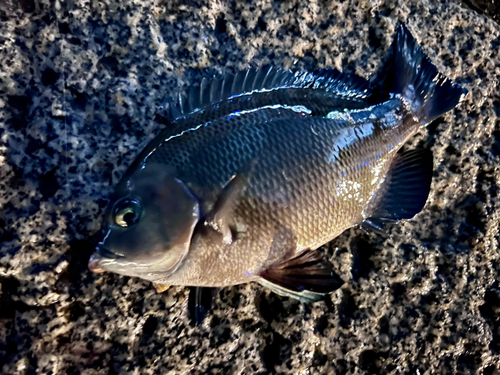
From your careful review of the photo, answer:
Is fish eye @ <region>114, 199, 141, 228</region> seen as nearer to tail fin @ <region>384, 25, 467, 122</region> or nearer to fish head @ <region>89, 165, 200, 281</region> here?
fish head @ <region>89, 165, 200, 281</region>

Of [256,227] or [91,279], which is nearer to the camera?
[256,227]

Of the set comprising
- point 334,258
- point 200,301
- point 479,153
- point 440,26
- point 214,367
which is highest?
point 440,26

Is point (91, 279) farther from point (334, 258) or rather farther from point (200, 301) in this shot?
point (334, 258)

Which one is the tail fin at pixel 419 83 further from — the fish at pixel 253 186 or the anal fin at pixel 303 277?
the anal fin at pixel 303 277

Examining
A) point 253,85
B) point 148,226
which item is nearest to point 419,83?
point 253,85

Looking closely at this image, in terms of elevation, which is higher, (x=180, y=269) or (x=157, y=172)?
(x=157, y=172)

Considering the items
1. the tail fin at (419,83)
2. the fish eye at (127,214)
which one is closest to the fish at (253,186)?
the fish eye at (127,214)

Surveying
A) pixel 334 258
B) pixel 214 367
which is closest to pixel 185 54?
pixel 334 258
